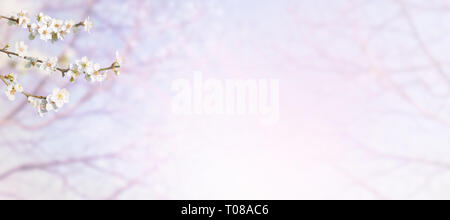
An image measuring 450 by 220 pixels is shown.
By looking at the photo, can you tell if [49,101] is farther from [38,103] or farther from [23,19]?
[23,19]

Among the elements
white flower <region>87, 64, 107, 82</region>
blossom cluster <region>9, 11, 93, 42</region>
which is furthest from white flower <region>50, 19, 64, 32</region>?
white flower <region>87, 64, 107, 82</region>

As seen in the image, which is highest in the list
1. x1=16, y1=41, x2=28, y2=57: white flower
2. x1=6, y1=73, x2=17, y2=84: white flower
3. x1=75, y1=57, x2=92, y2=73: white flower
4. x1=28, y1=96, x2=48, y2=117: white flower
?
x1=16, y1=41, x2=28, y2=57: white flower

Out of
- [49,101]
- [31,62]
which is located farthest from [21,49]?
[49,101]

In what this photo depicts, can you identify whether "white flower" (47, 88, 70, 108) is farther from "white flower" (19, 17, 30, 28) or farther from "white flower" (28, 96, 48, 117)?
"white flower" (19, 17, 30, 28)

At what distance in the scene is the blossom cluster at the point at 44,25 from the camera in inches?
40.6

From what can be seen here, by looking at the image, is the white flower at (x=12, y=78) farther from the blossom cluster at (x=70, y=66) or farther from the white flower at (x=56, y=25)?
the white flower at (x=56, y=25)

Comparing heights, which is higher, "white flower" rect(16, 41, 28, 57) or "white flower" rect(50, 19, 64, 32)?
"white flower" rect(50, 19, 64, 32)

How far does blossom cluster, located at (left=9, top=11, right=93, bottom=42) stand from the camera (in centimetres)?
103

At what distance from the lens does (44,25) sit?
105cm
